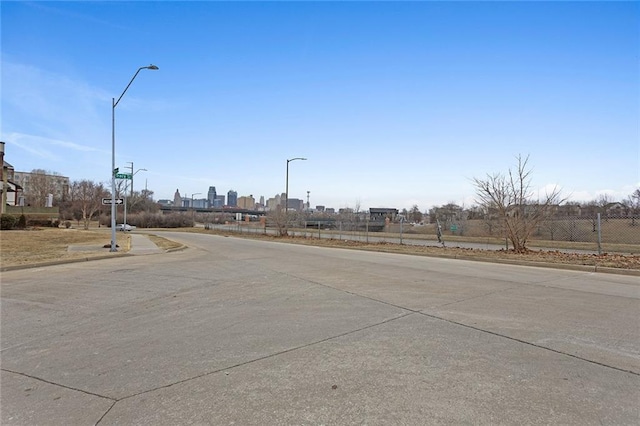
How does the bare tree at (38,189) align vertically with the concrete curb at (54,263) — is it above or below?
above

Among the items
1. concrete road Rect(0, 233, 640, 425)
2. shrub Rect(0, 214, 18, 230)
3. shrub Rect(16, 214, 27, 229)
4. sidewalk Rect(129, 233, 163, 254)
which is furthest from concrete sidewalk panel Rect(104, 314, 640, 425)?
shrub Rect(16, 214, 27, 229)

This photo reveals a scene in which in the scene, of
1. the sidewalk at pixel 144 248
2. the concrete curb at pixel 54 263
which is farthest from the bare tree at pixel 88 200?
the concrete curb at pixel 54 263

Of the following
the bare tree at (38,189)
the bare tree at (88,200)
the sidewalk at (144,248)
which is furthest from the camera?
the bare tree at (38,189)

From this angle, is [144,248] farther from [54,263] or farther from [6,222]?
[6,222]

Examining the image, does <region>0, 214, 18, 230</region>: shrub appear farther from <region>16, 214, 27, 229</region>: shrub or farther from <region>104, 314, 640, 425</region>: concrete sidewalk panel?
<region>104, 314, 640, 425</region>: concrete sidewalk panel

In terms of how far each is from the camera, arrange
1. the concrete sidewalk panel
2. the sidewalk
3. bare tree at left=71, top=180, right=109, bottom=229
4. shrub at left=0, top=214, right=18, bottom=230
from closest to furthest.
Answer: the concrete sidewalk panel → the sidewalk → shrub at left=0, top=214, right=18, bottom=230 → bare tree at left=71, top=180, right=109, bottom=229

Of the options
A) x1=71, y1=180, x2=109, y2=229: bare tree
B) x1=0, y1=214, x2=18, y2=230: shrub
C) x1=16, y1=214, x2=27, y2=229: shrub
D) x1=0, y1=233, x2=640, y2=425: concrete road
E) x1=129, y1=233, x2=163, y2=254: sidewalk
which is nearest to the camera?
x1=0, y1=233, x2=640, y2=425: concrete road

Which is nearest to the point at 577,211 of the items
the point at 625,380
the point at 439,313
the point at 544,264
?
the point at 544,264

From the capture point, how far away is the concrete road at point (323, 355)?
3553mm

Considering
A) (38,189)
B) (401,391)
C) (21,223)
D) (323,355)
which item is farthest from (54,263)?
(38,189)

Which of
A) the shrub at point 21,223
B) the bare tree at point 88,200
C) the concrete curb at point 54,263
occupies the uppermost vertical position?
the bare tree at point 88,200

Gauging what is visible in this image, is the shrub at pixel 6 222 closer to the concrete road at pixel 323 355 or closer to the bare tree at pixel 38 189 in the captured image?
the concrete road at pixel 323 355

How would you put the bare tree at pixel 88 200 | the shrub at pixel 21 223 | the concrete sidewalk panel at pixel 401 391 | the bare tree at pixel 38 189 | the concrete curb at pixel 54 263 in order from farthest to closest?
the bare tree at pixel 38 189
the bare tree at pixel 88 200
the shrub at pixel 21 223
the concrete curb at pixel 54 263
the concrete sidewalk panel at pixel 401 391

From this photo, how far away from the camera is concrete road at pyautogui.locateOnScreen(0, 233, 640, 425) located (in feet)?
11.7
